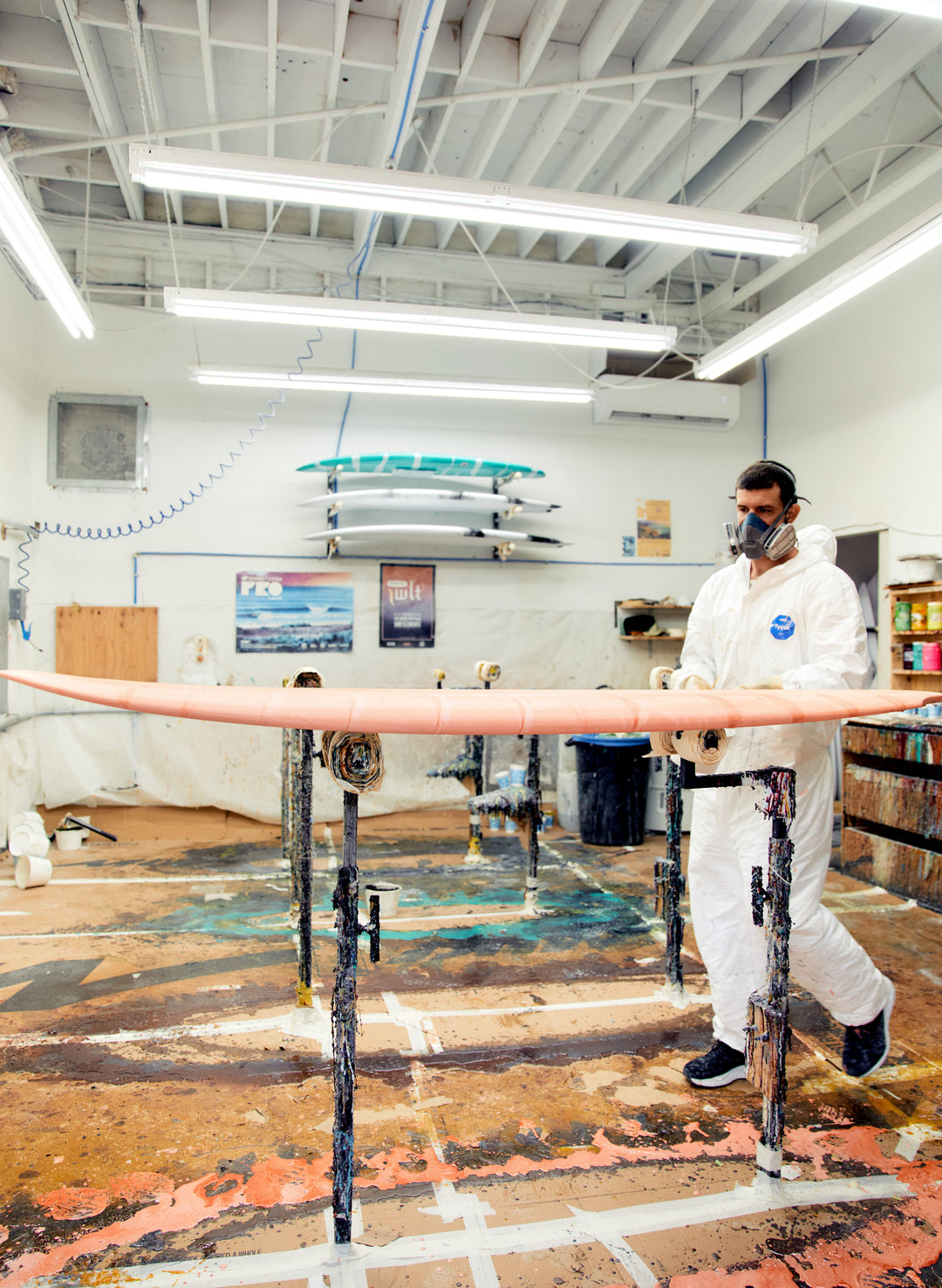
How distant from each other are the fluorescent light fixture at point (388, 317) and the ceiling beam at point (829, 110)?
1145mm

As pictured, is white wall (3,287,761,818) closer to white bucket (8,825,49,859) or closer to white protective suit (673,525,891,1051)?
white bucket (8,825,49,859)

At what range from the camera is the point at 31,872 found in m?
3.79

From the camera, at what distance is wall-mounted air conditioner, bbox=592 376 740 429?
18.7 feet

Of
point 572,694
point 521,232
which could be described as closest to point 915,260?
point 521,232

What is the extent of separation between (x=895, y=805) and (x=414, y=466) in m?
3.66

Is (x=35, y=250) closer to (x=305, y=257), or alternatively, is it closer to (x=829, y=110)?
(x=305, y=257)

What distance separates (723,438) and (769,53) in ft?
9.26

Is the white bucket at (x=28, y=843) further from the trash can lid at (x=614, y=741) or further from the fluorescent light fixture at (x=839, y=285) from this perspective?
the fluorescent light fixture at (x=839, y=285)

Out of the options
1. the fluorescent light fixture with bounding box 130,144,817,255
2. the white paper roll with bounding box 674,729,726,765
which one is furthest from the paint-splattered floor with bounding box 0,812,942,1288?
the fluorescent light fixture with bounding box 130,144,817,255

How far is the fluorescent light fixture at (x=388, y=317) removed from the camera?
3.70 meters

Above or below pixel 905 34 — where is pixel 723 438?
below

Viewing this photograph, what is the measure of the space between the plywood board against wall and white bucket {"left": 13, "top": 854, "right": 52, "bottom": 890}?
4.99 feet

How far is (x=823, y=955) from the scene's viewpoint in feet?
6.17

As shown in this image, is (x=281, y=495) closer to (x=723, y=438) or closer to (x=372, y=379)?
(x=372, y=379)
